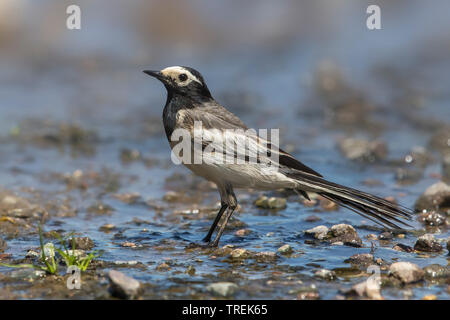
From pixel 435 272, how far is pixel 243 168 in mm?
2265

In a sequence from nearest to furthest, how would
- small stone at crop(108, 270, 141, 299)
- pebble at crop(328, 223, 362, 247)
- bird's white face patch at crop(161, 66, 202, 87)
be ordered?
1. small stone at crop(108, 270, 141, 299)
2. pebble at crop(328, 223, 362, 247)
3. bird's white face patch at crop(161, 66, 202, 87)

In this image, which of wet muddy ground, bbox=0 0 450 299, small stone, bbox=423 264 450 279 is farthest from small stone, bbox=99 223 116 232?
small stone, bbox=423 264 450 279

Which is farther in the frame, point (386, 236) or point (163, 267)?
point (386, 236)

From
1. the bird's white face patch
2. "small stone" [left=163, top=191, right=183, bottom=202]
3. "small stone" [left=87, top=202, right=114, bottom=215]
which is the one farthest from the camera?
"small stone" [left=163, top=191, right=183, bottom=202]

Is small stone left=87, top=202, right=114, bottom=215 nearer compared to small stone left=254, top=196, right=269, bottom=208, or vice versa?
small stone left=87, top=202, right=114, bottom=215

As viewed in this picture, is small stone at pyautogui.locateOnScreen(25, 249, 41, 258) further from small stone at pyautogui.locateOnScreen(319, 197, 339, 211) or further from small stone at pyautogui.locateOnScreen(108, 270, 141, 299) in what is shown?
small stone at pyautogui.locateOnScreen(319, 197, 339, 211)

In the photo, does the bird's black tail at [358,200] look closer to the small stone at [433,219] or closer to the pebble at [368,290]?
the small stone at [433,219]

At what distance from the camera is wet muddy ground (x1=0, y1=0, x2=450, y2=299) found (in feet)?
19.7

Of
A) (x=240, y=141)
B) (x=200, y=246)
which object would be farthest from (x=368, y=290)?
(x=240, y=141)

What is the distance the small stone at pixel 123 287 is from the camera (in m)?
5.44

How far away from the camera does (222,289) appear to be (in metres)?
5.59

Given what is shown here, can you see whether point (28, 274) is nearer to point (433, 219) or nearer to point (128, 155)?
point (433, 219)

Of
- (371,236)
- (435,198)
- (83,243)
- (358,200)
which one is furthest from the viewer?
(435,198)

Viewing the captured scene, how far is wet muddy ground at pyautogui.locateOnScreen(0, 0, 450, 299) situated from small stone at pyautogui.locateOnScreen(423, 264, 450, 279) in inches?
0.5
